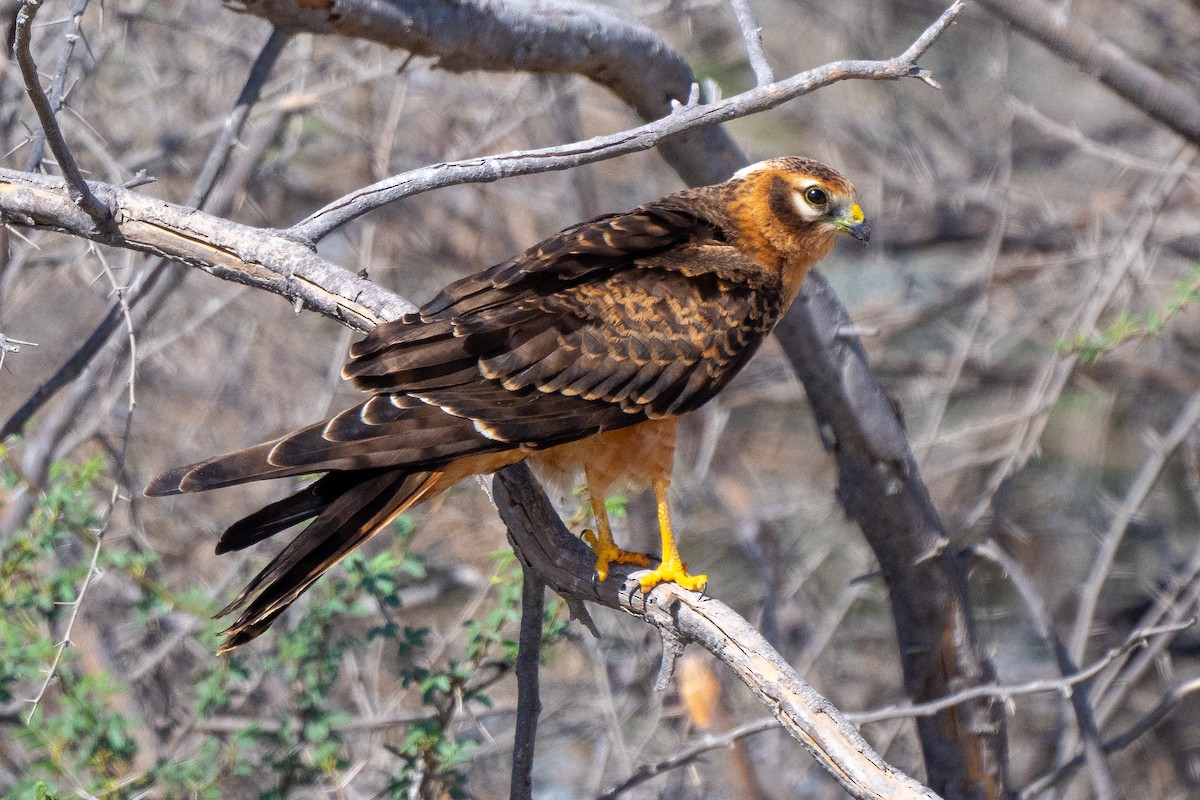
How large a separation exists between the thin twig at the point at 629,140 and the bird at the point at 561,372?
0.32 meters

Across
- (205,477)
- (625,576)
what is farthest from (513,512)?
(205,477)

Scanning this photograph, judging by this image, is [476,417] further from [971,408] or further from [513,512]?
[971,408]

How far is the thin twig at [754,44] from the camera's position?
127 inches

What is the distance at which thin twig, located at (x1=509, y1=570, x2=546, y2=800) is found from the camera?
3336mm

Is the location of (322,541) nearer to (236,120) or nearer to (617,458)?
(617,458)

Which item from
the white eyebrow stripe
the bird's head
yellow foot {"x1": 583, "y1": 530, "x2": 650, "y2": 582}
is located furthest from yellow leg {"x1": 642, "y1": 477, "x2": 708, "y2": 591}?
the white eyebrow stripe

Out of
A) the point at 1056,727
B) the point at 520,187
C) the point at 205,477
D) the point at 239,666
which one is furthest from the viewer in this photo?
the point at 520,187

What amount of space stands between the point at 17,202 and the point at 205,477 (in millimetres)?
1055

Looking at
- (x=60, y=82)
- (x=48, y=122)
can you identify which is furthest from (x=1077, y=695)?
(x=60, y=82)

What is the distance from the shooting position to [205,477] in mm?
2699

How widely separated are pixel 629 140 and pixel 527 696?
1.48 meters

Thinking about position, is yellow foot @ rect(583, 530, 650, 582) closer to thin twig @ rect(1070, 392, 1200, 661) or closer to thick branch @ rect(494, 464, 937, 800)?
thick branch @ rect(494, 464, 937, 800)

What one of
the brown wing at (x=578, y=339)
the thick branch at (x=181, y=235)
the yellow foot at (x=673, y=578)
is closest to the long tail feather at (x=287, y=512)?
the brown wing at (x=578, y=339)

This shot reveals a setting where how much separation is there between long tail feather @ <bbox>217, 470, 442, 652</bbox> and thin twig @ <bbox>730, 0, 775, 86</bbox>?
4.32 feet
